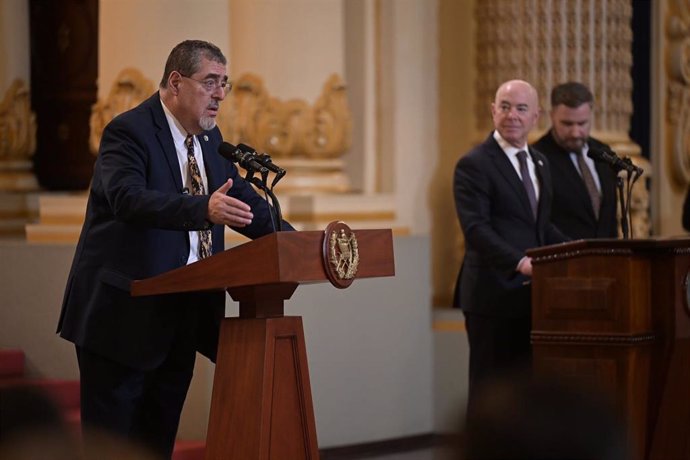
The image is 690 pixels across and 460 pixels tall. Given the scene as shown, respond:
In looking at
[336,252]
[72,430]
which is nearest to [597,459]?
[72,430]

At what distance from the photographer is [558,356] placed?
564 cm

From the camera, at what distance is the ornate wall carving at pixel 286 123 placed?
7633 mm

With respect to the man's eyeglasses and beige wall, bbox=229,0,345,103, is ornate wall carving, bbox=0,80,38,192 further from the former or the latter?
the man's eyeglasses

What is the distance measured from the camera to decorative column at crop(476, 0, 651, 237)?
8734 mm

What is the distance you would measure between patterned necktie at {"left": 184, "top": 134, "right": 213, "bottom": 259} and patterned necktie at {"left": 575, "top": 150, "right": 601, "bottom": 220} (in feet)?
8.39

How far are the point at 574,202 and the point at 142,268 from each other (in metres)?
2.76

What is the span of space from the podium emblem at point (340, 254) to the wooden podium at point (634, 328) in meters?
1.37

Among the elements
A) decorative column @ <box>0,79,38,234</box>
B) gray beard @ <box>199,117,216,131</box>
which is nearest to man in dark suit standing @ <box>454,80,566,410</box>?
gray beard @ <box>199,117,216,131</box>

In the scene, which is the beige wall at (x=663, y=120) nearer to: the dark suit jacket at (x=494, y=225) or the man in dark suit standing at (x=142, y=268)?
the dark suit jacket at (x=494, y=225)

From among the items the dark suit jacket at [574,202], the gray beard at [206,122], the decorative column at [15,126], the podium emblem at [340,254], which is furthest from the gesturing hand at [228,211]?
the decorative column at [15,126]

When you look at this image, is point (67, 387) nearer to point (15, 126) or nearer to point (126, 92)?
point (126, 92)

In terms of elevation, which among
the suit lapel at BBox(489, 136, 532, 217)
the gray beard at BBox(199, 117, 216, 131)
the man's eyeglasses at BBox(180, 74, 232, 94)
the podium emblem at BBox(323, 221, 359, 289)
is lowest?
the podium emblem at BBox(323, 221, 359, 289)

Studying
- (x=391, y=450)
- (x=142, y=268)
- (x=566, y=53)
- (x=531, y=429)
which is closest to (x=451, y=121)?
(x=566, y=53)

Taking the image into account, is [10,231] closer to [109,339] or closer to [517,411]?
[109,339]
